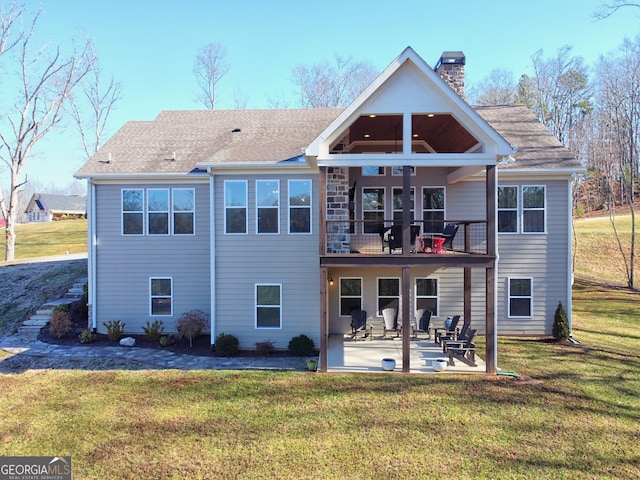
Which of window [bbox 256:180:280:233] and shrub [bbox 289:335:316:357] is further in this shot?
window [bbox 256:180:280:233]

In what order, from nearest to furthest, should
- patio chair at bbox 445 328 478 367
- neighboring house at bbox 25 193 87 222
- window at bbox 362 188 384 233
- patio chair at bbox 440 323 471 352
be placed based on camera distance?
patio chair at bbox 445 328 478 367 → patio chair at bbox 440 323 471 352 → window at bbox 362 188 384 233 → neighboring house at bbox 25 193 87 222

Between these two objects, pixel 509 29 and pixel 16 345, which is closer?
pixel 16 345

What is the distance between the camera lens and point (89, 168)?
12031 mm

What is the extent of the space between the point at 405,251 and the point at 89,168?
1037cm

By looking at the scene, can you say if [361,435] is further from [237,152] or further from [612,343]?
[612,343]

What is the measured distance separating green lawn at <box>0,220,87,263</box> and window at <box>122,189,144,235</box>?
18.6 meters

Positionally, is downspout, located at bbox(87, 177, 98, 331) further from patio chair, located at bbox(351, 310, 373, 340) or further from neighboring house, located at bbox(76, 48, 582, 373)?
patio chair, located at bbox(351, 310, 373, 340)

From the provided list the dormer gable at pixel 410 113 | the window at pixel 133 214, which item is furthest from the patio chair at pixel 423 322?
the window at pixel 133 214

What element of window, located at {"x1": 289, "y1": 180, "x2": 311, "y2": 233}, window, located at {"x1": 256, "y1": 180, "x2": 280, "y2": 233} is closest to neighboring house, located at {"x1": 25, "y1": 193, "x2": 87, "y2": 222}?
window, located at {"x1": 256, "y1": 180, "x2": 280, "y2": 233}

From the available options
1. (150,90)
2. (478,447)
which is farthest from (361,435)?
(150,90)

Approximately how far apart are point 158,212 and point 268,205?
389cm

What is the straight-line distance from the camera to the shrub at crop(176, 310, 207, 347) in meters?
11.2

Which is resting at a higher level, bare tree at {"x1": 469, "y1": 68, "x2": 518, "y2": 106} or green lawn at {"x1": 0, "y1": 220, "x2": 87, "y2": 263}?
bare tree at {"x1": 469, "y1": 68, "x2": 518, "y2": 106}

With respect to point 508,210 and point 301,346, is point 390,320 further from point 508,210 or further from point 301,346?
point 508,210
